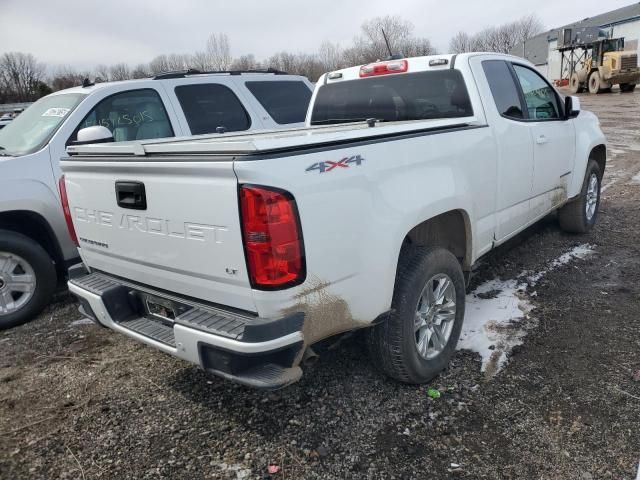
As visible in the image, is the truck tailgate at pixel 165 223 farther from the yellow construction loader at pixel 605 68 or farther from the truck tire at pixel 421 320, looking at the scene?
the yellow construction loader at pixel 605 68

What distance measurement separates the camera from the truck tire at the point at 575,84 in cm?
3492

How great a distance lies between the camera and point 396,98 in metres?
4.10

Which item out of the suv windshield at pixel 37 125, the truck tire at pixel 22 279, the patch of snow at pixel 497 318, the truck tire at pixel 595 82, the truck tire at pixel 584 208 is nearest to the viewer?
the patch of snow at pixel 497 318

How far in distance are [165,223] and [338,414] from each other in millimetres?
1420

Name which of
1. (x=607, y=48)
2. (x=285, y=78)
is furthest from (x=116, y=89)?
(x=607, y=48)

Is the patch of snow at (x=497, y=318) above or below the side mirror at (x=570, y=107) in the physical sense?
below

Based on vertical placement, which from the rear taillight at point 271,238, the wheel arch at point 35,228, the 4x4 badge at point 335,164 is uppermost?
the 4x4 badge at point 335,164

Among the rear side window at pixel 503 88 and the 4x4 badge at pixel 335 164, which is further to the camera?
the rear side window at pixel 503 88

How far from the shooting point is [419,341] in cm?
305

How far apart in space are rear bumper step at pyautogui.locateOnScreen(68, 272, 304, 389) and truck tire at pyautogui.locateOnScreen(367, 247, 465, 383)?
0.68m

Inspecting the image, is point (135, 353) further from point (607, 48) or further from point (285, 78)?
point (607, 48)

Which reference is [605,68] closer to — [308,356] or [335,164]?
[335,164]

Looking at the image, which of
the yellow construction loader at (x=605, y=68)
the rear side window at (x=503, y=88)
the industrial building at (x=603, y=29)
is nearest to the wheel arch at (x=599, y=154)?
the rear side window at (x=503, y=88)

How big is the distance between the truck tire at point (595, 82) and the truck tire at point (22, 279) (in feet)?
116
